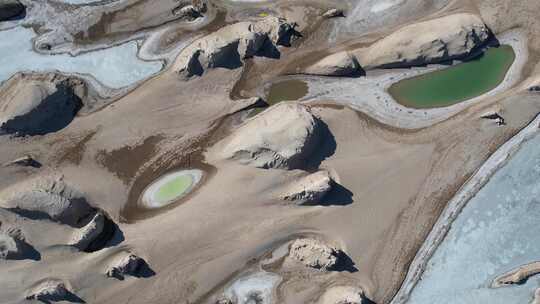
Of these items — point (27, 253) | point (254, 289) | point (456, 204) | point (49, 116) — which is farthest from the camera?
point (49, 116)

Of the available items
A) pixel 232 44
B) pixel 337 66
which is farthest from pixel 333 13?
pixel 232 44

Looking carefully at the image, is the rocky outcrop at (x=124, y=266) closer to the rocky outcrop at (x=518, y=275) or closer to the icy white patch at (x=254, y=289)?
the icy white patch at (x=254, y=289)

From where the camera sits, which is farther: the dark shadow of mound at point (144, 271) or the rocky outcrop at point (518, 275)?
the rocky outcrop at point (518, 275)

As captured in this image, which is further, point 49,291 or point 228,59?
point 228,59

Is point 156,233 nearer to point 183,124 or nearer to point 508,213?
point 183,124

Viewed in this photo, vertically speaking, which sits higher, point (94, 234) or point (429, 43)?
point (429, 43)

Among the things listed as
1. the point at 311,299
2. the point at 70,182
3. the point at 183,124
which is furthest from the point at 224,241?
the point at 70,182

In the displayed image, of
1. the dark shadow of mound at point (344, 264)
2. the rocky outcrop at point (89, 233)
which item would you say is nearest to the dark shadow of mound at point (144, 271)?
the rocky outcrop at point (89, 233)

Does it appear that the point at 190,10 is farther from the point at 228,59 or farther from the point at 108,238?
the point at 108,238
